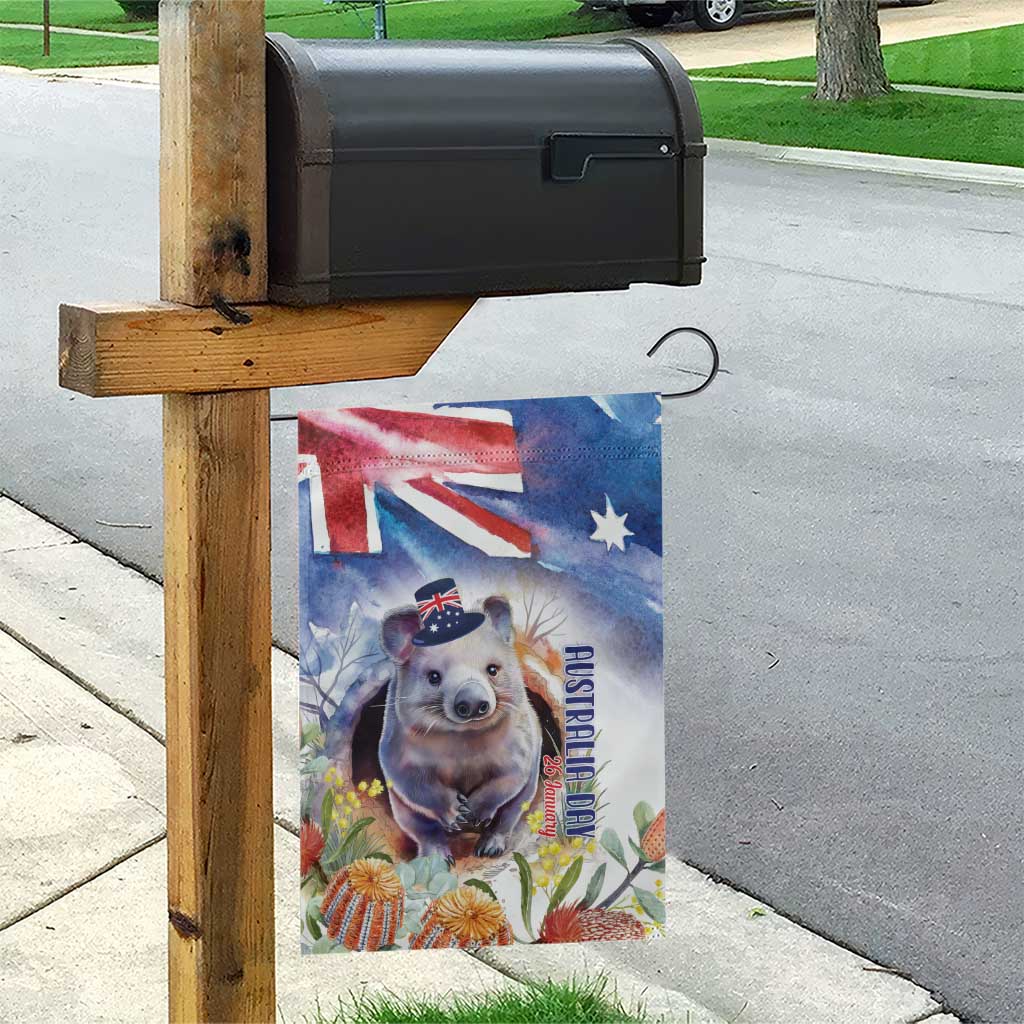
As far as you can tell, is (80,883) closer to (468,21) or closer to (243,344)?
(243,344)

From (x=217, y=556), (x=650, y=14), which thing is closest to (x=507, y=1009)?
(x=217, y=556)

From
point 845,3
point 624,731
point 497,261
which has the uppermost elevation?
point 845,3

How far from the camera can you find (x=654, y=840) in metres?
2.82

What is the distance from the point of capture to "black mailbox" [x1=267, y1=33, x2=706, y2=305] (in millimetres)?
2422

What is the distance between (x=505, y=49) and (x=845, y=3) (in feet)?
52.6

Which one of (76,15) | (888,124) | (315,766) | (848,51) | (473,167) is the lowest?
(315,766)

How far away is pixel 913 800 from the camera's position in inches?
175

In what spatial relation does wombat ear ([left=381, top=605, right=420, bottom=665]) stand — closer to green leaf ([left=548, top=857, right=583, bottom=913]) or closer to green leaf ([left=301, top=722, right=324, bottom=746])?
green leaf ([left=301, top=722, right=324, bottom=746])

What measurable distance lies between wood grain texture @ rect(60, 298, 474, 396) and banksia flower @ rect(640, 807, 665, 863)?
0.80 m

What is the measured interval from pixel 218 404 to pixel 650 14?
969 inches

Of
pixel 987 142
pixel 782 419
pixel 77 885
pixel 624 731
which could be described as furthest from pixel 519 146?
pixel 987 142

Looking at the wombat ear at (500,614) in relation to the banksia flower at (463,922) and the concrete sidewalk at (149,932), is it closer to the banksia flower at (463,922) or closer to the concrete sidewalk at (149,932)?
the banksia flower at (463,922)

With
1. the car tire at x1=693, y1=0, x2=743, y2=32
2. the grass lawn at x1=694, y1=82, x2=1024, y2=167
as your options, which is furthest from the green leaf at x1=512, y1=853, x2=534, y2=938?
the car tire at x1=693, y1=0, x2=743, y2=32

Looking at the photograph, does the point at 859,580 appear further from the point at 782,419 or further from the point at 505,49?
the point at 505,49
